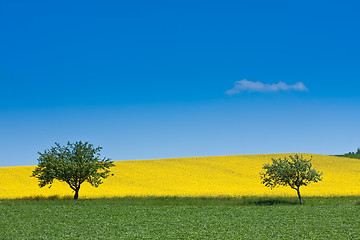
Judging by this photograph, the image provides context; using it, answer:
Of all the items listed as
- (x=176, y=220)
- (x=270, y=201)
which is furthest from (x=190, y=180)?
(x=176, y=220)

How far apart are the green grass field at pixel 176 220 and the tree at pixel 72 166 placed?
17.3ft

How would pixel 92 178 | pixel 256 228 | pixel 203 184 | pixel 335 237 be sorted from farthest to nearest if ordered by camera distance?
pixel 203 184 < pixel 92 178 < pixel 256 228 < pixel 335 237

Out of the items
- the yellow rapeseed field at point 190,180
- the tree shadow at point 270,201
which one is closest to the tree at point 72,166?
the yellow rapeseed field at point 190,180

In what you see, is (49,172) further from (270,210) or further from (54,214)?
(270,210)

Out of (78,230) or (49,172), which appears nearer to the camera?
(78,230)

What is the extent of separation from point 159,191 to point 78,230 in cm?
2313

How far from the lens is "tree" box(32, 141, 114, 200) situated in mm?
43031

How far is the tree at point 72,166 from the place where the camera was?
4303cm

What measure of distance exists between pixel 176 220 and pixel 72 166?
63.7 ft

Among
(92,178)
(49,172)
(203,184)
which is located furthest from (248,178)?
(49,172)

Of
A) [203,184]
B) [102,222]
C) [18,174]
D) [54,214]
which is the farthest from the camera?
[18,174]

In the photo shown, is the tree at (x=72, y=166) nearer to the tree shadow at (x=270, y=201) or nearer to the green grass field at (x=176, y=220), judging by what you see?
the green grass field at (x=176, y=220)

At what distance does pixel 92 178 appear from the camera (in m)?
46.6

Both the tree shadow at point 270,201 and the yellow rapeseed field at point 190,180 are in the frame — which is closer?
the tree shadow at point 270,201
